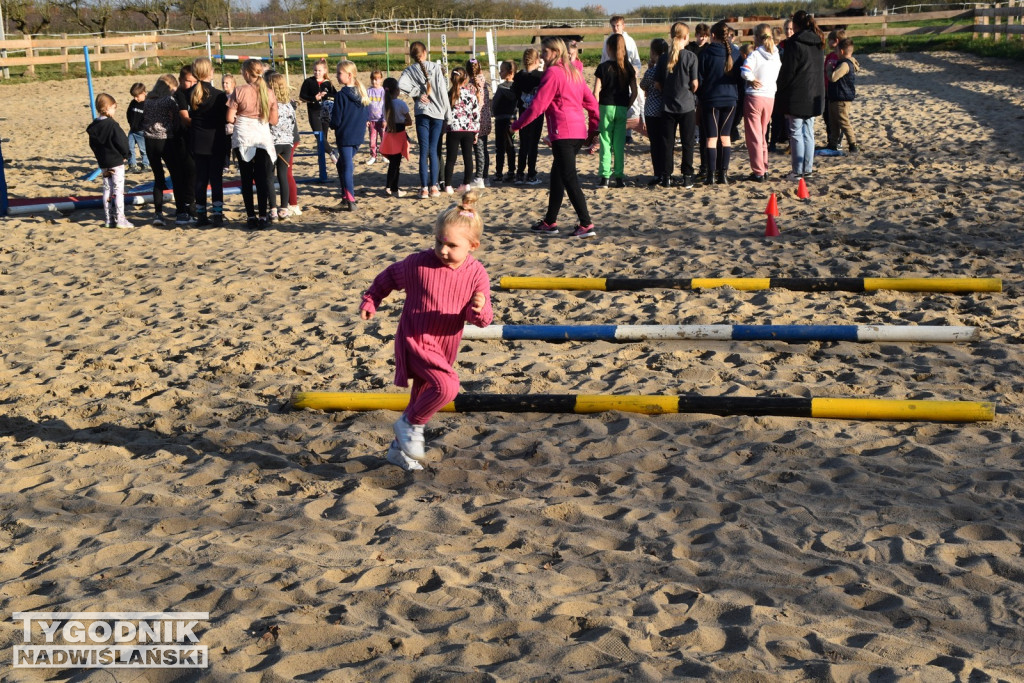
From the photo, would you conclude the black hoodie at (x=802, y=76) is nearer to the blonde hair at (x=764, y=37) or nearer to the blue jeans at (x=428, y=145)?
the blonde hair at (x=764, y=37)

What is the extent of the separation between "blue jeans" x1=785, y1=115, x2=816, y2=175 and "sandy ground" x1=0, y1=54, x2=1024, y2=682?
4119mm

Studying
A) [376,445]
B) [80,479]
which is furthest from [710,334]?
[80,479]

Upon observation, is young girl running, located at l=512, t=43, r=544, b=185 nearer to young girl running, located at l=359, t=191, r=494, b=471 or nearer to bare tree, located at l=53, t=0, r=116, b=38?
young girl running, located at l=359, t=191, r=494, b=471

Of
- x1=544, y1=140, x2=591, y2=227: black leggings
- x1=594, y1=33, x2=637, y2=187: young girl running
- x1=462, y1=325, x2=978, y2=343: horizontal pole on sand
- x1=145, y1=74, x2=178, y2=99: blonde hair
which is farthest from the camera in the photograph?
x1=594, y1=33, x2=637, y2=187: young girl running

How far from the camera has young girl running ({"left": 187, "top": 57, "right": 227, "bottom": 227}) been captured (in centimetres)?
1184

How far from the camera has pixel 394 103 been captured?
44.6 ft

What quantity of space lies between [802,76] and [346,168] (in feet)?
20.9

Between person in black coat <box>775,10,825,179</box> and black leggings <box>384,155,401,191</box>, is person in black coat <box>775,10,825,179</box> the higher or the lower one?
the higher one

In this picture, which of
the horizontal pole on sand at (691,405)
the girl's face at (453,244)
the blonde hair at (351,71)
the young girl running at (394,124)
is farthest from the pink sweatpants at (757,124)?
the girl's face at (453,244)

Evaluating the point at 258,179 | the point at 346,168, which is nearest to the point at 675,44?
the point at 346,168

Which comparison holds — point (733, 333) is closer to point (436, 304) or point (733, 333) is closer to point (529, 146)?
point (436, 304)

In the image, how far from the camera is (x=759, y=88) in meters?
14.0

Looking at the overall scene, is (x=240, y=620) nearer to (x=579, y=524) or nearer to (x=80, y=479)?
(x=579, y=524)

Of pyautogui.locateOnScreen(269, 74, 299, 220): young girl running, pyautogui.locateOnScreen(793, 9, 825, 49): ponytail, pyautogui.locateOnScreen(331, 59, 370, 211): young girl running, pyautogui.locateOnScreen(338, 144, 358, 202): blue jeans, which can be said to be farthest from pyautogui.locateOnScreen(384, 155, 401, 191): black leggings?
pyautogui.locateOnScreen(793, 9, 825, 49): ponytail
